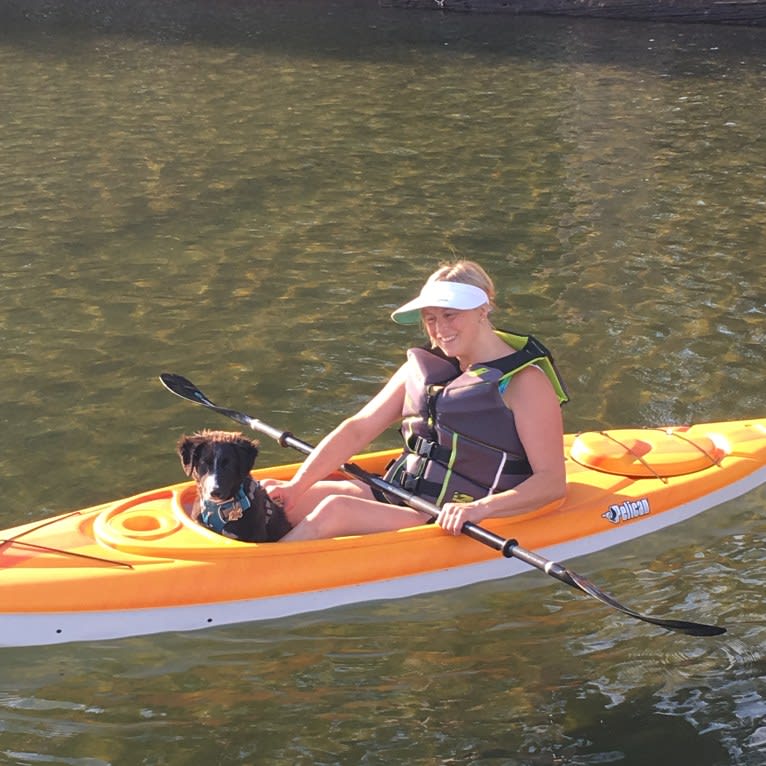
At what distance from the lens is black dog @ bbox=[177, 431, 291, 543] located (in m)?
4.74

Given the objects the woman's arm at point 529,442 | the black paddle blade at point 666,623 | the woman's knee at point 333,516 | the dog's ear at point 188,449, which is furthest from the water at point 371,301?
the dog's ear at point 188,449

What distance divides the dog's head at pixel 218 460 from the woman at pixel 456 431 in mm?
488

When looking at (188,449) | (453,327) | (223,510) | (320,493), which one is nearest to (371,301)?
(320,493)

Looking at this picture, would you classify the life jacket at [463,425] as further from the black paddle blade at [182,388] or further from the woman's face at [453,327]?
the black paddle blade at [182,388]

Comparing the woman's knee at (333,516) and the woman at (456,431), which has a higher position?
the woman at (456,431)

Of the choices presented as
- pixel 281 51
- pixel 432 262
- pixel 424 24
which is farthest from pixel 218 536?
pixel 424 24

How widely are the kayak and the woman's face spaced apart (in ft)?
2.37

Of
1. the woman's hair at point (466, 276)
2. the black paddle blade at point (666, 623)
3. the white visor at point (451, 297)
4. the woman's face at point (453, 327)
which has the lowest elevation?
the black paddle blade at point (666, 623)

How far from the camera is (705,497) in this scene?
5.88 meters

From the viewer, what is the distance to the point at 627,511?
561 centimetres

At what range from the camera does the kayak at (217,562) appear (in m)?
4.91

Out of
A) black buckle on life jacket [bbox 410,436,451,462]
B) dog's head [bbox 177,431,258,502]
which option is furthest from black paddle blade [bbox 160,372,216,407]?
dog's head [bbox 177,431,258,502]

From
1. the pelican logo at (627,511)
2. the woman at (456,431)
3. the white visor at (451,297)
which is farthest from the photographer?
the pelican logo at (627,511)

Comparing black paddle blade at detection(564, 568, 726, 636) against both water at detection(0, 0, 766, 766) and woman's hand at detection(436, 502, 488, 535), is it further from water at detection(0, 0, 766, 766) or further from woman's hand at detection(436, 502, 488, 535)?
woman's hand at detection(436, 502, 488, 535)
